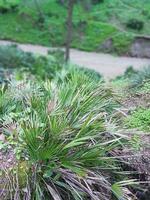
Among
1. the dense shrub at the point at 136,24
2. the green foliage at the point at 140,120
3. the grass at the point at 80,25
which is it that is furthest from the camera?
the dense shrub at the point at 136,24

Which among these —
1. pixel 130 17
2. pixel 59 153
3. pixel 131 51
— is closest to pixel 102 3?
pixel 130 17

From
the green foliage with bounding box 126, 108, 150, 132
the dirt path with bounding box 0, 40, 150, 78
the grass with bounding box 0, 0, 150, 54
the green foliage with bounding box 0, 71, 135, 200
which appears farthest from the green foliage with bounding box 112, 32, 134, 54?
the green foliage with bounding box 0, 71, 135, 200

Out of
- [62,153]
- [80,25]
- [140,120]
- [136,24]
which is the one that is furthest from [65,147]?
[80,25]

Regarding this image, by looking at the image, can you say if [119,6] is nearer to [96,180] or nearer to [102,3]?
[102,3]

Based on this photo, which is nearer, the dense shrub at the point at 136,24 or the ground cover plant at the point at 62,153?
the ground cover plant at the point at 62,153

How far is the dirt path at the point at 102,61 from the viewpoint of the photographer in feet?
84.5

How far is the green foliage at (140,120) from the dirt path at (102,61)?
16918 millimetres

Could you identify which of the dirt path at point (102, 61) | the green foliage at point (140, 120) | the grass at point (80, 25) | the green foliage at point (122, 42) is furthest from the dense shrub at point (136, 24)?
the green foliage at point (140, 120)

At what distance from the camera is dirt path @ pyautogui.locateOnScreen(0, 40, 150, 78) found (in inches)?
1013

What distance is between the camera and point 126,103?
782 cm

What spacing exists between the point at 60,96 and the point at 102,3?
3264cm

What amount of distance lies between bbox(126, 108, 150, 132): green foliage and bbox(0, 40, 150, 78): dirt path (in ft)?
55.5

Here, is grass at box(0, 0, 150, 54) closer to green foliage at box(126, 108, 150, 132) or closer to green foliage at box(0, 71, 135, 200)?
green foliage at box(126, 108, 150, 132)

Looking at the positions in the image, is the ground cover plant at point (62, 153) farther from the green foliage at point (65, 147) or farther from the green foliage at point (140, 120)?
the green foliage at point (140, 120)
